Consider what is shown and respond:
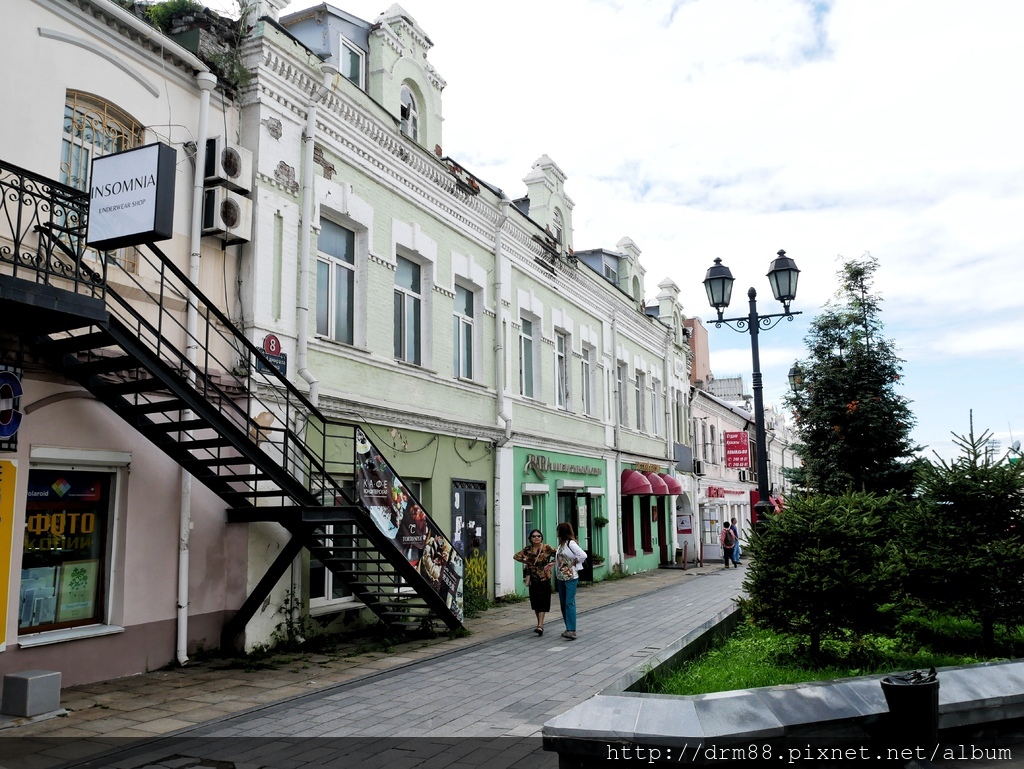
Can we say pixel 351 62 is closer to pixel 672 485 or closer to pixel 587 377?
pixel 587 377

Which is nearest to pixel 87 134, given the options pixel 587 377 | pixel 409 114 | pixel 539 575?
pixel 409 114

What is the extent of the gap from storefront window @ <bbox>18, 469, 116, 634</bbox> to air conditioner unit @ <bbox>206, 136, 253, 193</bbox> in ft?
12.8

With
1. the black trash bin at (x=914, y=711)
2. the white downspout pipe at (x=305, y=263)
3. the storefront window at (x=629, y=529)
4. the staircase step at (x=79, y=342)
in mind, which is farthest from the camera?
the storefront window at (x=629, y=529)

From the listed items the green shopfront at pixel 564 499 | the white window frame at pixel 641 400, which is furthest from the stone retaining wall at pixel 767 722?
the white window frame at pixel 641 400

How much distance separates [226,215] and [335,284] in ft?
8.52

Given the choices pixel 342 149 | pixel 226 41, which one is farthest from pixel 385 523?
pixel 226 41

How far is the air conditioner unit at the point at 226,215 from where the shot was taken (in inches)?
405

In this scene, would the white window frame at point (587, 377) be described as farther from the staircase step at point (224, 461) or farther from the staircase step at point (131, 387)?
the staircase step at point (131, 387)

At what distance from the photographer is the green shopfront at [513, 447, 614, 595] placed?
1828 centimetres

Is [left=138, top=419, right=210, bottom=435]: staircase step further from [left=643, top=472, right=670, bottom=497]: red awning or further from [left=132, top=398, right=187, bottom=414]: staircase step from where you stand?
[left=643, top=472, right=670, bottom=497]: red awning

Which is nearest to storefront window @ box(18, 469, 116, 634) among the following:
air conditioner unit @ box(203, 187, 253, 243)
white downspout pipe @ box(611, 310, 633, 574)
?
air conditioner unit @ box(203, 187, 253, 243)

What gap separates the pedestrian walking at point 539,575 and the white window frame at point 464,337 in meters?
4.64

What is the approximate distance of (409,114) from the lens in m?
15.3

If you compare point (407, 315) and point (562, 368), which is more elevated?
point (562, 368)
